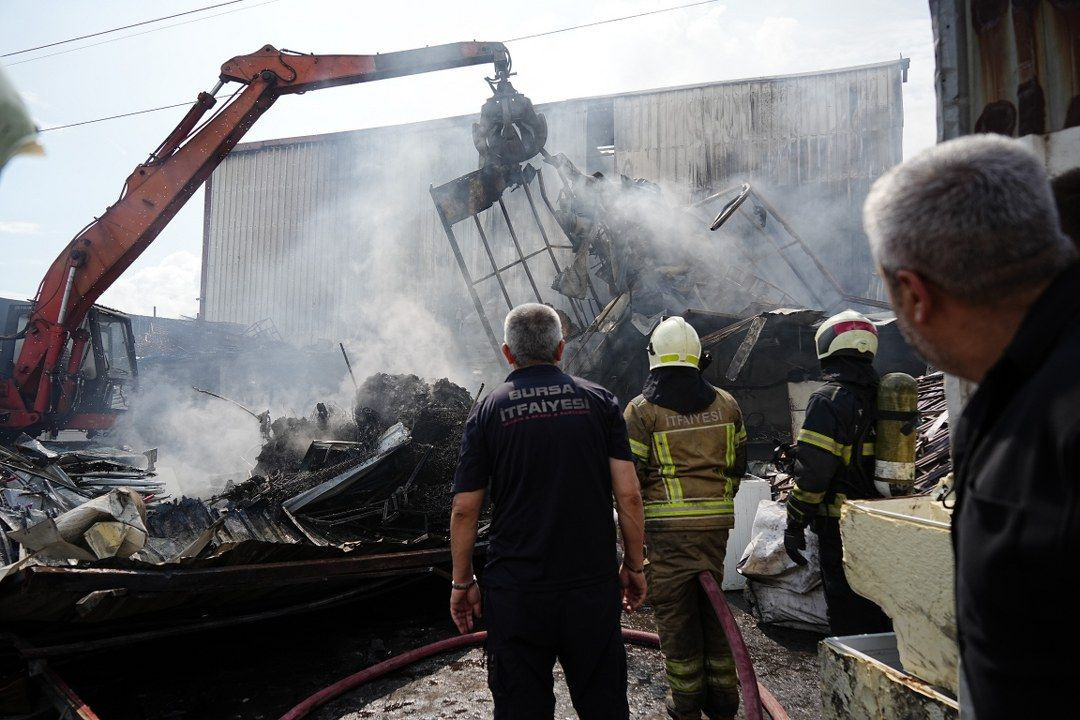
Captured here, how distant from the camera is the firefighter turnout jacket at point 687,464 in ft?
10.6

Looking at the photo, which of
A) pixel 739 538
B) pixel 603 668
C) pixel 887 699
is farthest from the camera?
pixel 739 538

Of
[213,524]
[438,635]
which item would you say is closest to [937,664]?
[438,635]

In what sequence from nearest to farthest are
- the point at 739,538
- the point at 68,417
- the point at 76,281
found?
the point at 739,538 < the point at 76,281 < the point at 68,417

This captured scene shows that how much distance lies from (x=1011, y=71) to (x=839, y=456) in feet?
6.25

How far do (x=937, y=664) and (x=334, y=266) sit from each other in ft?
59.7

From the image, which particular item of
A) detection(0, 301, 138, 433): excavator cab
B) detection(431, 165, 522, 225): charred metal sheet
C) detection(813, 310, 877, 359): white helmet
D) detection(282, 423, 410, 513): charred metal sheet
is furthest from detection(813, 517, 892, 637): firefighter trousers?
detection(0, 301, 138, 433): excavator cab

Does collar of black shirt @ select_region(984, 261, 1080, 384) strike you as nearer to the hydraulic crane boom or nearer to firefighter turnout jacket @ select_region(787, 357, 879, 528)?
firefighter turnout jacket @ select_region(787, 357, 879, 528)

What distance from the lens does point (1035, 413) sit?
82cm

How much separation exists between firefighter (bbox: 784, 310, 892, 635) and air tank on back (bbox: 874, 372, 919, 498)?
0.06 metres

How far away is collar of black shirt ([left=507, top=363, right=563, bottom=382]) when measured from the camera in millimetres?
2504

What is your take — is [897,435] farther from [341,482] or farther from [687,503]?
[341,482]

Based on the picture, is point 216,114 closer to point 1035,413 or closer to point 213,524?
point 213,524

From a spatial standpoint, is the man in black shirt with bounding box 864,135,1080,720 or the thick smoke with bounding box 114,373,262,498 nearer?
the man in black shirt with bounding box 864,135,1080,720

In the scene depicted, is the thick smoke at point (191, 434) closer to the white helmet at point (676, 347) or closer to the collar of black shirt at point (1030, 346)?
the white helmet at point (676, 347)
